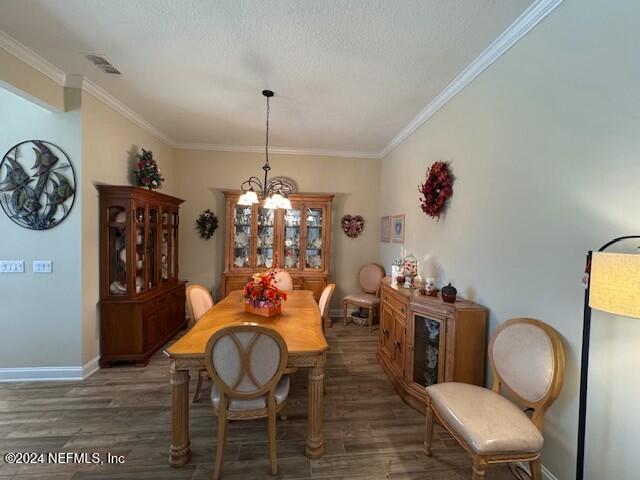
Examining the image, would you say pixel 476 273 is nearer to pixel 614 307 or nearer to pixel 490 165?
pixel 490 165

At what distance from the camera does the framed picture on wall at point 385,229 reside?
4242 mm

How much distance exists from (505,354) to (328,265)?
2.90 meters

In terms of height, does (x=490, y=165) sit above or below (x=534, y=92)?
below

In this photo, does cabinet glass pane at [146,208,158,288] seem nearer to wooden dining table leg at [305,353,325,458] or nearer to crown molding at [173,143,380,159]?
crown molding at [173,143,380,159]

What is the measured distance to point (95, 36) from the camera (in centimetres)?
198

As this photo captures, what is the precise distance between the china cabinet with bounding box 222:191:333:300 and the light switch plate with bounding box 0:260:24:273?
7.29 ft

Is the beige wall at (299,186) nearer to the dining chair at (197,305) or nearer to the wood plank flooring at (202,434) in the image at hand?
the dining chair at (197,305)

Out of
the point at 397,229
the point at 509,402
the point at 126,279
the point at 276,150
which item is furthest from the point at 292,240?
the point at 509,402

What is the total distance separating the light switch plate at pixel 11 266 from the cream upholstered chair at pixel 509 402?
374cm

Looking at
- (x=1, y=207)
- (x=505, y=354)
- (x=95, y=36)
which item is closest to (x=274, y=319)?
(x=505, y=354)

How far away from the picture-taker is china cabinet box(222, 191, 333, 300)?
4.33 metres

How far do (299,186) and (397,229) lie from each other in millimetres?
1806

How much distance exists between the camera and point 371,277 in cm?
454

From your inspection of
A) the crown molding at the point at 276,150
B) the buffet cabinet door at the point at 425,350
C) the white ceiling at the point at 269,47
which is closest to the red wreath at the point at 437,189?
the white ceiling at the point at 269,47
